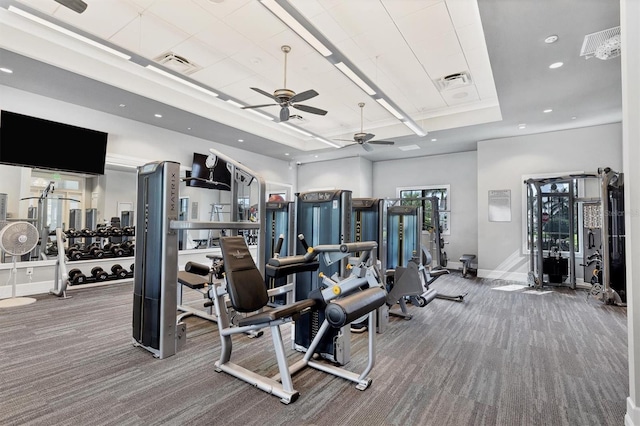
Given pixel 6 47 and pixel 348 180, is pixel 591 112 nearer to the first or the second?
pixel 348 180

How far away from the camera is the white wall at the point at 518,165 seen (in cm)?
629

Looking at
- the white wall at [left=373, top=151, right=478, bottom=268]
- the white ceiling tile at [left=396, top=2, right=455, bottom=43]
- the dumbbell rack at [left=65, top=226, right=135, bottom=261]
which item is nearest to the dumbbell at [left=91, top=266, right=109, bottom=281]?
the dumbbell rack at [left=65, top=226, right=135, bottom=261]

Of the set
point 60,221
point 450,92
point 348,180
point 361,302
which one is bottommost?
point 361,302

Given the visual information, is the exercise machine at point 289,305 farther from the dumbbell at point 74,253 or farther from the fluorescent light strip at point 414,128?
the dumbbell at point 74,253

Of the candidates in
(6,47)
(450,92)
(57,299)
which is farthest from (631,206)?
(57,299)

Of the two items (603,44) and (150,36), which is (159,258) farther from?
(603,44)

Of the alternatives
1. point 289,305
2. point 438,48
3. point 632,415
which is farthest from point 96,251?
point 632,415

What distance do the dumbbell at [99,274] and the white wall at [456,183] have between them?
7.81 meters

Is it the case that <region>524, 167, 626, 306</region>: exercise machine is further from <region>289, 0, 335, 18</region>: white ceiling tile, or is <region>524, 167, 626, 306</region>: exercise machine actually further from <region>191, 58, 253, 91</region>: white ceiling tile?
<region>191, 58, 253, 91</region>: white ceiling tile

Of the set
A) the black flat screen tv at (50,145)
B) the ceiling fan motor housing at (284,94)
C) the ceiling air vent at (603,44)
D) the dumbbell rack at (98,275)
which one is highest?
the ceiling air vent at (603,44)

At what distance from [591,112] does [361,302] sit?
6.16 metres

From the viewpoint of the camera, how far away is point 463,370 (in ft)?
8.81

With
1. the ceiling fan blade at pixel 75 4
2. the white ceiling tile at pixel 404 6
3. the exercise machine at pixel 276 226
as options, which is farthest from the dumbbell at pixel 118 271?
the white ceiling tile at pixel 404 6

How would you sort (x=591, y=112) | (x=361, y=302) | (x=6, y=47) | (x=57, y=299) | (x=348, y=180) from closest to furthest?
(x=361, y=302), (x=6, y=47), (x=57, y=299), (x=591, y=112), (x=348, y=180)
